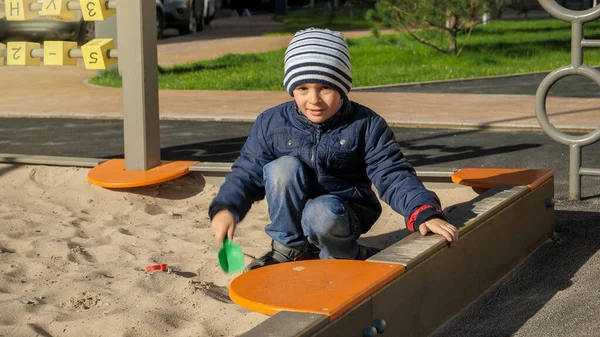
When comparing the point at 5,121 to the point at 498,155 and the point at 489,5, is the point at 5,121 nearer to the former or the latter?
the point at 498,155

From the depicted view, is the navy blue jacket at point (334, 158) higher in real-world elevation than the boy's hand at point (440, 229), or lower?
higher

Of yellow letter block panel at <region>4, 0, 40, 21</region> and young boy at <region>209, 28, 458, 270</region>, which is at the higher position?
yellow letter block panel at <region>4, 0, 40, 21</region>

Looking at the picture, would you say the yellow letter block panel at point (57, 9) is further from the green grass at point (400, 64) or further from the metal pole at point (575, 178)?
the green grass at point (400, 64)

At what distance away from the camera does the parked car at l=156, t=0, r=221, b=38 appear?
23.4 metres

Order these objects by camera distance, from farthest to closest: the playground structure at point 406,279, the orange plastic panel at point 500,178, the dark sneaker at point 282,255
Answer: the orange plastic panel at point 500,178 < the dark sneaker at point 282,255 < the playground structure at point 406,279

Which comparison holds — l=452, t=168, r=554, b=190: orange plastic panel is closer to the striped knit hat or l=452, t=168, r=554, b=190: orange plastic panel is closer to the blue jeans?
the blue jeans

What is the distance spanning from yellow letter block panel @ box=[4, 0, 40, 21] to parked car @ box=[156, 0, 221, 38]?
52.4ft

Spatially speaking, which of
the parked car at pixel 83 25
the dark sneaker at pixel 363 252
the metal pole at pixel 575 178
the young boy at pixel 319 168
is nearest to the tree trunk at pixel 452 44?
the parked car at pixel 83 25

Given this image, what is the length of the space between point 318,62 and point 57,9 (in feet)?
9.98

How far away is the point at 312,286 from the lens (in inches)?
121

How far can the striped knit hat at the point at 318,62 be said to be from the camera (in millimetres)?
3770

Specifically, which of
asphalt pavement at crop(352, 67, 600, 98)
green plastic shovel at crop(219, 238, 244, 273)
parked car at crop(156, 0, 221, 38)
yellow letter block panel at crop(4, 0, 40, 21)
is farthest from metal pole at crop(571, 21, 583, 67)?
parked car at crop(156, 0, 221, 38)

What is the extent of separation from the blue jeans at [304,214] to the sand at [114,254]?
39cm

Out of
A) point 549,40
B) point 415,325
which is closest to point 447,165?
point 415,325
